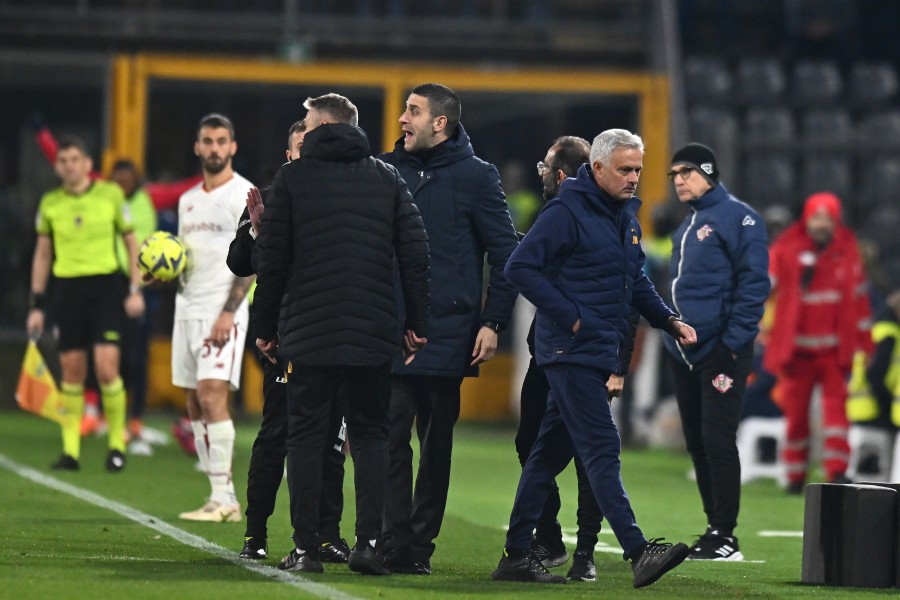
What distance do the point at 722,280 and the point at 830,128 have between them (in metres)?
11.8

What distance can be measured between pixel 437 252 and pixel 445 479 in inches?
38.4

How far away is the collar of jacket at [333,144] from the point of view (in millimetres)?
7430

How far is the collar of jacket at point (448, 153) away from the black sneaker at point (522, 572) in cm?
170

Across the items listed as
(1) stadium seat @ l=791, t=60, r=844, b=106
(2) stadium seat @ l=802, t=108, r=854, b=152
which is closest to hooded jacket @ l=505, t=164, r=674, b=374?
(2) stadium seat @ l=802, t=108, r=854, b=152

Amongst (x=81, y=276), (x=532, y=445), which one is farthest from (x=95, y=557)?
(x=81, y=276)

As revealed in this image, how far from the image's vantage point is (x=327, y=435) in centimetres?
759

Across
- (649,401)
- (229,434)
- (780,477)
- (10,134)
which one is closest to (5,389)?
(10,134)

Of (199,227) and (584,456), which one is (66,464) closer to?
(199,227)

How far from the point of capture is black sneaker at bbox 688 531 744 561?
9211mm

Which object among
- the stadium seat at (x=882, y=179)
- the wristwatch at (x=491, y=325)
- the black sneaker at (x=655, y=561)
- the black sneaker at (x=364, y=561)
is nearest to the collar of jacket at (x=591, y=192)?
the wristwatch at (x=491, y=325)

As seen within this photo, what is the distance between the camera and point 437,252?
8.00m

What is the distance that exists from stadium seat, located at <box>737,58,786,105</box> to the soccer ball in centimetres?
1236

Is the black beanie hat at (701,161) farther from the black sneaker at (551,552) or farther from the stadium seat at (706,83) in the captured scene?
the stadium seat at (706,83)

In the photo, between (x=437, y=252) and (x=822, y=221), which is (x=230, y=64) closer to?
(x=822, y=221)
